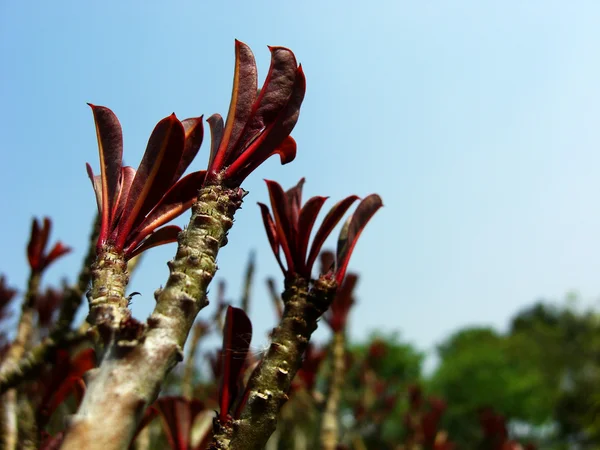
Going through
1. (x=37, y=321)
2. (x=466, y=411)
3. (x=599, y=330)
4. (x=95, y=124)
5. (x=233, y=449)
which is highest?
(x=599, y=330)

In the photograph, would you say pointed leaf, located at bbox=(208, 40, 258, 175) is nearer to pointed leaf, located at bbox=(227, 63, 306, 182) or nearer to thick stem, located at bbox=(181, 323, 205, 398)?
pointed leaf, located at bbox=(227, 63, 306, 182)

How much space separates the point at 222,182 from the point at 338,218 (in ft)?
1.41

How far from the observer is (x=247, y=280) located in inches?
162

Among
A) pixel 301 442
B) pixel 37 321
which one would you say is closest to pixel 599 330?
pixel 301 442

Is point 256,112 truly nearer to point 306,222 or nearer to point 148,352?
point 306,222

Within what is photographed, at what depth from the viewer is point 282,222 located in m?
1.36

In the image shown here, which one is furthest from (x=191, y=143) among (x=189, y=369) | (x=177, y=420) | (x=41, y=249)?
(x=189, y=369)

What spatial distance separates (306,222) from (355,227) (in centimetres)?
13

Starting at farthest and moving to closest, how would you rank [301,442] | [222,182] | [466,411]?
1. [466,411]
2. [301,442]
3. [222,182]

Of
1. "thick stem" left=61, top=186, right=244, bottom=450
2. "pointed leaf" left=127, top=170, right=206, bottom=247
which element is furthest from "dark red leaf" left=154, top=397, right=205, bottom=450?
"thick stem" left=61, top=186, right=244, bottom=450

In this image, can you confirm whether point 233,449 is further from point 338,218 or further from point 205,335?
point 205,335

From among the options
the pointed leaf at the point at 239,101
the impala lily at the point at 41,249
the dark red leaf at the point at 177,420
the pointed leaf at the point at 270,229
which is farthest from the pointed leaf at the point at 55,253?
the pointed leaf at the point at 239,101

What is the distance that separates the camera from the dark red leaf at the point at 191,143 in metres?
1.15

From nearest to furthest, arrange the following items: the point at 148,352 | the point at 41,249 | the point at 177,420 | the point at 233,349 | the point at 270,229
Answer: the point at 148,352 < the point at 233,349 < the point at 270,229 < the point at 177,420 < the point at 41,249
